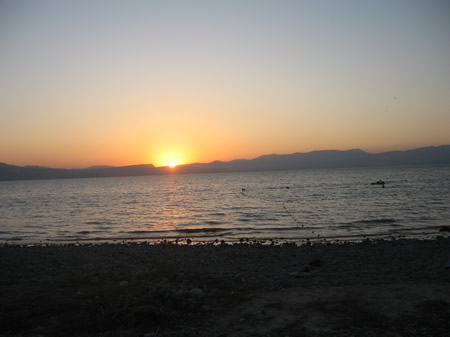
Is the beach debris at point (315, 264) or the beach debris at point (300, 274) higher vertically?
the beach debris at point (300, 274)

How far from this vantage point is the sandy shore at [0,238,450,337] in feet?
22.6

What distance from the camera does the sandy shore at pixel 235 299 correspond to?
6.90 m

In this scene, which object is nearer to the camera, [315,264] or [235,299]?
[235,299]

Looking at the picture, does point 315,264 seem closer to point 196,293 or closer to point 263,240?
point 196,293

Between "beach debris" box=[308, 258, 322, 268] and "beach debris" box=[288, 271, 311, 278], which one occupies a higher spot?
"beach debris" box=[288, 271, 311, 278]

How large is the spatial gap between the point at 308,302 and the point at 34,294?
6.85 m

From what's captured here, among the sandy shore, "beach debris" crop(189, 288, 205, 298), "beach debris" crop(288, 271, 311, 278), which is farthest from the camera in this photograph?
"beach debris" crop(288, 271, 311, 278)

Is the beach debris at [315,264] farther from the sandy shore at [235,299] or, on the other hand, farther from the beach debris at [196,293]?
the beach debris at [196,293]

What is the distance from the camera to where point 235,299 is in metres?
8.80

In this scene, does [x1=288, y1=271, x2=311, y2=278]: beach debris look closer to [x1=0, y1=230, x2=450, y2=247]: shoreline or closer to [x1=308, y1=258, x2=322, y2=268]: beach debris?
[x1=308, y1=258, x2=322, y2=268]: beach debris

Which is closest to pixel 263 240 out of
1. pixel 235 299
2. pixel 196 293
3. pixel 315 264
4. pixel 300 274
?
pixel 315 264

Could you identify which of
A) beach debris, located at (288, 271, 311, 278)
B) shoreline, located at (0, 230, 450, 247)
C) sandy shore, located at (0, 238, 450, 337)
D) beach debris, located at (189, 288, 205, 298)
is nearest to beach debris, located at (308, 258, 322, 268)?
sandy shore, located at (0, 238, 450, 337)

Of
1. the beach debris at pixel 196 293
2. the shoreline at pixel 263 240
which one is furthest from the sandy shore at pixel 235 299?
the shoreline at pixel 263 240

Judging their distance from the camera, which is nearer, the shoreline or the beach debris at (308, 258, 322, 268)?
the beach debris at (308, 258, 322, 268)
